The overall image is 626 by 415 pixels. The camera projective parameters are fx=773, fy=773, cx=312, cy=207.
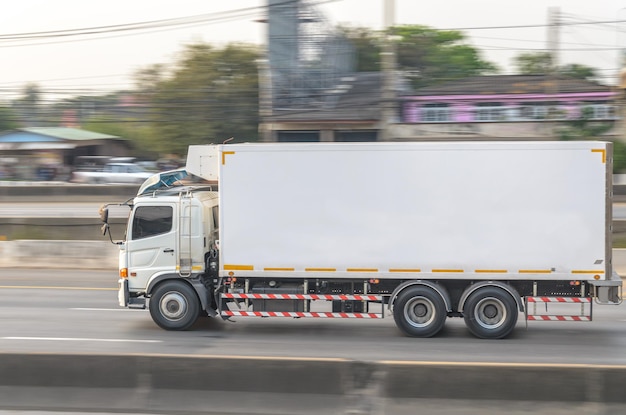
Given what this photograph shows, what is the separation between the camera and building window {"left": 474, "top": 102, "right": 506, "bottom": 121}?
174 ft

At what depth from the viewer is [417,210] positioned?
11.4m

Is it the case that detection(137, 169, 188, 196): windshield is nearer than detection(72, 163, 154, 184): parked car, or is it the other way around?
detection(137, 169, 188, 196): windshield

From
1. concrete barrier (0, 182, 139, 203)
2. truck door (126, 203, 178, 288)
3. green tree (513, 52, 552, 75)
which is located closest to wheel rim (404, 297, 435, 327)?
truck door (126, 203, 178, 288)

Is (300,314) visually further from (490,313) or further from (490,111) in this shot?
(490,111)

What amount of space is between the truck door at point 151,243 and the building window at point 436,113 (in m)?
43.9

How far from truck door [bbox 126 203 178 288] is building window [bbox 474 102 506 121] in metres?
43.6

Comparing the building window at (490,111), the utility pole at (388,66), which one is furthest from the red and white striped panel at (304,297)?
the building window at (490,111)

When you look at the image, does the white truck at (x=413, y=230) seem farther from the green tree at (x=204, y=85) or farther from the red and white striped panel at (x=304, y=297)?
the green tree at (x=204, y=85)

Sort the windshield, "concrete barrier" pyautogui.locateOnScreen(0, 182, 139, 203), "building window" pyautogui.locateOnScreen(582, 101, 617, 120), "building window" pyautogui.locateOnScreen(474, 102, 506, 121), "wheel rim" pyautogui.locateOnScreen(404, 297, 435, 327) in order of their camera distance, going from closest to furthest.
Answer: "wheel rim" pyautogui.locateOnScreen(404, 297, 435, 327) → the windshield → "concrete barrier" pyautogui.locateOnScreen(0, 182, 139, 203) → "building window" pyautogui.locateOnScreen(582, 101, 617, 120) → "building window" pyautogui.locateOnScreen(474, 102, 506, 121)

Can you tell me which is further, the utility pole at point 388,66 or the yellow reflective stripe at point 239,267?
the utility pole at point 388,66

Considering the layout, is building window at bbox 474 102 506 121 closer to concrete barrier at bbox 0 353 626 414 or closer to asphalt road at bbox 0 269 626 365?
asphalt road at bbox 0 269 626 365

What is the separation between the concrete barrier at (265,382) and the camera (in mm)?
6781


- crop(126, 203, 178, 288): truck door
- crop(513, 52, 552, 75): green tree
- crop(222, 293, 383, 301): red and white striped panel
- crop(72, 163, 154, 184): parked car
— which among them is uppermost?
crop(513, 52, 552, 75): green tree

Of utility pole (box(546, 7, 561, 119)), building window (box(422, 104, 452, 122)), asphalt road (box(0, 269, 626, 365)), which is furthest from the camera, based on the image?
building window (box(422, 104, 452, 122))
